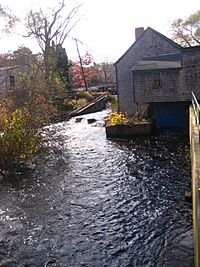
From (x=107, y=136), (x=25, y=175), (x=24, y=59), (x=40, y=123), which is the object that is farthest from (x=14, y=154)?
(x=24, y=59)

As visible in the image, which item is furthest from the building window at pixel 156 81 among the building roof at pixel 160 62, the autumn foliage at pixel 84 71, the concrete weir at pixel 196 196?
the autumn foliage at pixel 84 71

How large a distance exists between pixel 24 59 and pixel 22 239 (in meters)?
38.5

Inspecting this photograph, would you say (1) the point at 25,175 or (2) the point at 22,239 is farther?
(1) the point at 25,175

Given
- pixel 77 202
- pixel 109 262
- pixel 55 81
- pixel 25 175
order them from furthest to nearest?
1. pixel 55 81
2. pixel 25 175
3. pixel 77 202
4. pixel 109 262

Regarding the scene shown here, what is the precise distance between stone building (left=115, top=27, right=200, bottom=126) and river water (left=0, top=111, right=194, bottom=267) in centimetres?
691

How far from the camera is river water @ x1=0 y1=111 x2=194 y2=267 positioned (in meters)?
7.81

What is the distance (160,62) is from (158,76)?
5.05 ft

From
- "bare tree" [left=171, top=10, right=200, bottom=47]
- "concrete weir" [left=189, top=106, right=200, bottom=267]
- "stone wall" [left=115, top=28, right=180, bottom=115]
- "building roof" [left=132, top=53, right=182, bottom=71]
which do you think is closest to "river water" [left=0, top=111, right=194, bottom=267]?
"concrete weir" [left=189, top=106, right=200, bottom=267]

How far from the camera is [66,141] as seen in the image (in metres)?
23.9

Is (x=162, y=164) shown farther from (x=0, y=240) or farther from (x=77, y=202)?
(x=0, y=240)

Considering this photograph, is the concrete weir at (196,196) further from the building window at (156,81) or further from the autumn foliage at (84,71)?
the autumn foliage at (84,71)

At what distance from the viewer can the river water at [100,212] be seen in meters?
7.81

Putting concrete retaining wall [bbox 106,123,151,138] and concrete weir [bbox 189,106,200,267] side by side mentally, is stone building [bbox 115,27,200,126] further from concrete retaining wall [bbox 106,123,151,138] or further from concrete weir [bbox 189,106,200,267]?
concrete weir [bbox 189,106,200,267]

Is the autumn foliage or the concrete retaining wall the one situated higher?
the autumn foliage
